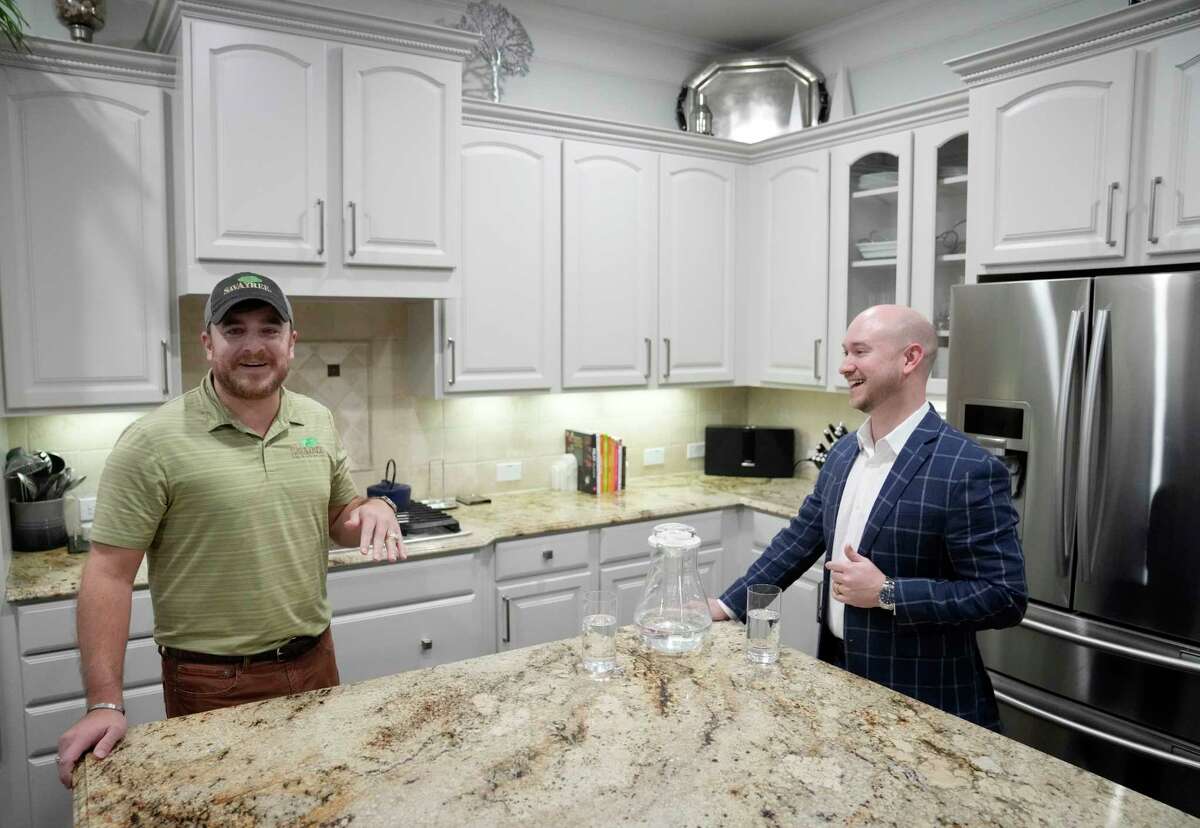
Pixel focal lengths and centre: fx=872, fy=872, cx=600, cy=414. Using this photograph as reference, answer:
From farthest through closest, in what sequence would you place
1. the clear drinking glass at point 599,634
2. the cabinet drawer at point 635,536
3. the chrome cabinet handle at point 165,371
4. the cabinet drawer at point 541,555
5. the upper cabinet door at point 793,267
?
the upper cabinet door at point 793,267, the cabinet drawer at point 635,536, the cabinet drawer at point 541,555, the chrome cabinet handle at point 165,371, the clear drinking glass at point 599,634

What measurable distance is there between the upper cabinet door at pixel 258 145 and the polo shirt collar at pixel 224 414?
95cm

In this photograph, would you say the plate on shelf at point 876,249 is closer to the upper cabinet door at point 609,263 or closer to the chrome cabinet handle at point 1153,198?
the upper cabinet door at point 609,263

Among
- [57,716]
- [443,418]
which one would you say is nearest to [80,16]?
[443,418]

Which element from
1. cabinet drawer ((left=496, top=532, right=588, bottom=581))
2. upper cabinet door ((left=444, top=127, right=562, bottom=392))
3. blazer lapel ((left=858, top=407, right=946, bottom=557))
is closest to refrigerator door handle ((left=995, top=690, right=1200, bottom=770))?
blazer lapel ((left=858, top=407, right=946, bottom=557))

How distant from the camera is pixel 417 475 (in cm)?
363

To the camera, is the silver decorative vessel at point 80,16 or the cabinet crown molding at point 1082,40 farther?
the silver decorative vessel at point 80,16

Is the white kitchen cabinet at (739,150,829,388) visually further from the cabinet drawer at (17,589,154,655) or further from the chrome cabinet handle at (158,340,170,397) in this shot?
the cabinet drawer at (17,589,154,655)

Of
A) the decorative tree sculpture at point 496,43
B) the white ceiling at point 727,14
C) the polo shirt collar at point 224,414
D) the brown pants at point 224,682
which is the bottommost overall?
the brown pants at point 224,682

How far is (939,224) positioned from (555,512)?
1842 mm

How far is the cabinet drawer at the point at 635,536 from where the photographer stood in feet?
11.3

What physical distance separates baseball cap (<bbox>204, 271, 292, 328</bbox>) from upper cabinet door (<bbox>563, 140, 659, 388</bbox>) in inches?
69.2

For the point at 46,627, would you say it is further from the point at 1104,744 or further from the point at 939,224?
the point at 939,224

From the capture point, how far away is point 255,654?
6.27ft

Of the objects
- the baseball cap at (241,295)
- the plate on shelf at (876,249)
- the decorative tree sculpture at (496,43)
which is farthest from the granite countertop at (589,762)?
the decorative tree sculpture at (496,43)
